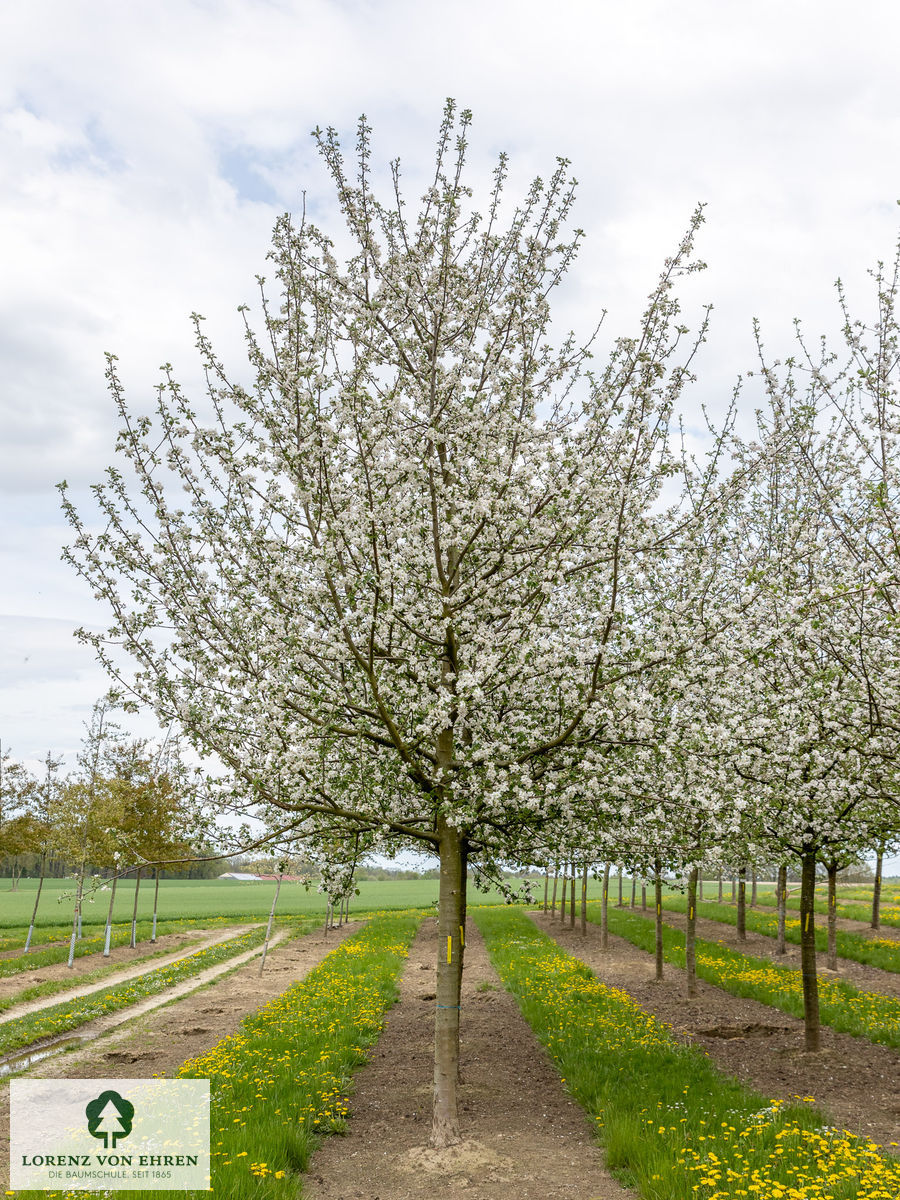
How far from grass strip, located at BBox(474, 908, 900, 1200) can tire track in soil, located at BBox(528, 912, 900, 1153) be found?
0.66 meters

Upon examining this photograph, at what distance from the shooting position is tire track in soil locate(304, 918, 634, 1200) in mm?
7918

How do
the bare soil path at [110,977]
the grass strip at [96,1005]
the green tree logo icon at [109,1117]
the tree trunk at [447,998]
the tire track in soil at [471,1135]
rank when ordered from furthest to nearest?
the bare soil path at [110,977] < the grass strip at [96,1005] < the tree trunk at [447,998] < the green tree logo icon at [109,1117] < the tire track in soil at [471,1135]

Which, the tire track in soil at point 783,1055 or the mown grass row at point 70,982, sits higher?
the tire track in soil at point 783,1055

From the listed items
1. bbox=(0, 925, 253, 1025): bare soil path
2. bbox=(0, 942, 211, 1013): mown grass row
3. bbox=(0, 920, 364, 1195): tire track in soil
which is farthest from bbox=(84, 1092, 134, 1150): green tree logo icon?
bbox=(0, 942, 211, 1013): mown grass row

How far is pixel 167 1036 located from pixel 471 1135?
26.6 feet

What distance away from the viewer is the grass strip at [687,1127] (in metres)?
6.84

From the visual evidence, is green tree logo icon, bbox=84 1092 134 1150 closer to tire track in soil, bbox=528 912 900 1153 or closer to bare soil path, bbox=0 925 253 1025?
tire track in soil, bbox=528 912 900 1153

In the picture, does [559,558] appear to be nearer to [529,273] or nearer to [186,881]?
[529,273]

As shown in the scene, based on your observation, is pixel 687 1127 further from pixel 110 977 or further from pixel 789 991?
pixel 110 977

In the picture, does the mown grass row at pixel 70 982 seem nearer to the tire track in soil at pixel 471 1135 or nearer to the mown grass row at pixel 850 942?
the tire track in soil at pixel 471 1135

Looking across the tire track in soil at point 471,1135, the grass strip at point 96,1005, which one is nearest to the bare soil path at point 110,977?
the grass strip at point 96,1005

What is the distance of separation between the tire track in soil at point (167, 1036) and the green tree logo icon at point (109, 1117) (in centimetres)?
90

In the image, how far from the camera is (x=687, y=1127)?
8570mm

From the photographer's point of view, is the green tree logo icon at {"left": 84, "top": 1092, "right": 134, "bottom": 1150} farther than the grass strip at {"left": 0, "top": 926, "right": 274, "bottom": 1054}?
No
